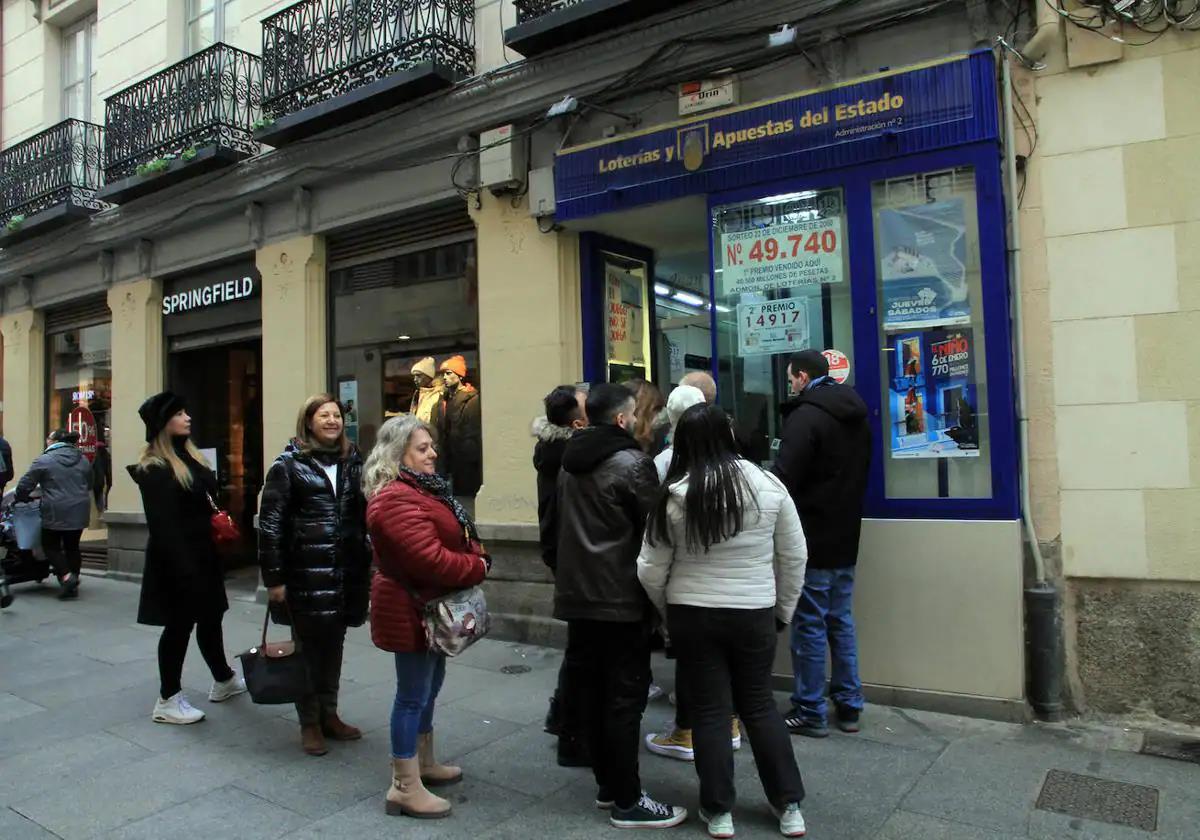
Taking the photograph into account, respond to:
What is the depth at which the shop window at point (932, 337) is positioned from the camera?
5.18 meters

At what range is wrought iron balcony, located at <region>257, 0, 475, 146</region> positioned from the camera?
748cm

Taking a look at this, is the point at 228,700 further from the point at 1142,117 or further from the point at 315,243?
the point at 1142,117

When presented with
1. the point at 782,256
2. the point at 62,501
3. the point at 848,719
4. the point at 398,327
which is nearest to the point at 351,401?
the point at 398,327

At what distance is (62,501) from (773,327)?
7.86 m

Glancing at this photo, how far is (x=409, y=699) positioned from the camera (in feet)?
12.4

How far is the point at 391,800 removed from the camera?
3785 millimetres

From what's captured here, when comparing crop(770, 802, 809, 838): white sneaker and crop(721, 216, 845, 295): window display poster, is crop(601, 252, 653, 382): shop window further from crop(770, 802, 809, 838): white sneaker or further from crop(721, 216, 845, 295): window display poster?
crop(770, 802, 809, 838): white sneaker

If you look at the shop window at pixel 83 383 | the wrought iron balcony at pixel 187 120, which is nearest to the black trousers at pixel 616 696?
the wrought iron balcony at pixel 187 120

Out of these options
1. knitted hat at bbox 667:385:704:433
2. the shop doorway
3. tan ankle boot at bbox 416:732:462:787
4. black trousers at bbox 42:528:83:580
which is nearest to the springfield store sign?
the shop doorway

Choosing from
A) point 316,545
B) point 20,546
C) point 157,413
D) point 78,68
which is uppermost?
point 78,68

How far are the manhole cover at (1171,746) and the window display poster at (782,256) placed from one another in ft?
10.2

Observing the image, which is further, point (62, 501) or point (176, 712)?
point (62, 501)

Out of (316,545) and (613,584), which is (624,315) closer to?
(316,545)

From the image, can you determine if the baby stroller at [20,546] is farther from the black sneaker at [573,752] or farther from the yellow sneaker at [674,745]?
the yellow sneaker at [674,745]
